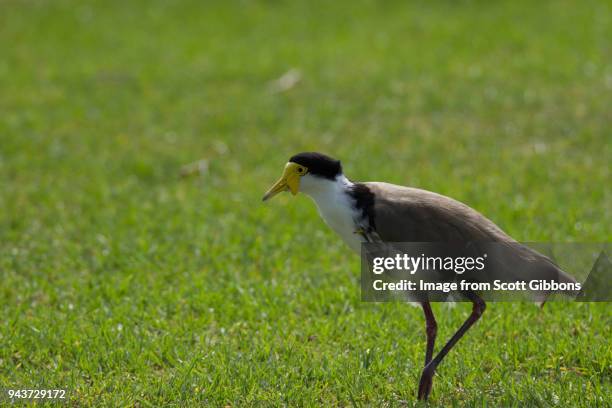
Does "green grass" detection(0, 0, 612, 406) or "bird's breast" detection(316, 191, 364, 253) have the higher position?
"bird's breast" detection(316, 191, 364, 253)

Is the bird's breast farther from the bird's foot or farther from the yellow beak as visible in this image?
the bird's foot

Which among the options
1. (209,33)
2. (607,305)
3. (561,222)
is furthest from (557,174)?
(209,33)

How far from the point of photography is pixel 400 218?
4.78 meters

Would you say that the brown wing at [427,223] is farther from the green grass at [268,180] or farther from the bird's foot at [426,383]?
the green grass at [268,180]

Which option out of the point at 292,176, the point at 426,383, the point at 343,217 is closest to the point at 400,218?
the point at 343,217

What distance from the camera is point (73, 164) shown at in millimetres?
9250

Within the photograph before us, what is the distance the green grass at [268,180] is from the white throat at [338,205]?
0.86 metres

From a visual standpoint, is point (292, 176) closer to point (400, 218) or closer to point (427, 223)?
point (400, 218)

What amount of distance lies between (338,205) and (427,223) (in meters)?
0.51

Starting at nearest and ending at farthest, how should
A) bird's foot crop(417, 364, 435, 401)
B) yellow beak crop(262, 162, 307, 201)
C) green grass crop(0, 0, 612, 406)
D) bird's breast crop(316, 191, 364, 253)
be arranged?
1. bird's foot crop(417, 364, 435, 401)
2. bird's breast crop(316, 191, 364, 253)
3. yellow beak crop(262, 162, 307, 201)
4. green grass crop(0, 0, 612, 406)

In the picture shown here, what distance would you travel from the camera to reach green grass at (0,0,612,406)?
519cm

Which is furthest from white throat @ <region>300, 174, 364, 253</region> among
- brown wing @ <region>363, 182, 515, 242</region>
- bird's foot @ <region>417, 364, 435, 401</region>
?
bird's foot @ <region>417, 364, 435, 401</region>

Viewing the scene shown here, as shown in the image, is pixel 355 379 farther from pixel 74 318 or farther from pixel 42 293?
pixel 42 293

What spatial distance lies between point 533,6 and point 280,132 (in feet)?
19.0
